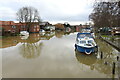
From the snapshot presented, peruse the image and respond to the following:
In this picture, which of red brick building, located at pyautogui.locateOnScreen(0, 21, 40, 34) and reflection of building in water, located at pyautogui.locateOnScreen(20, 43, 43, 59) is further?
red brick building, located at pyautogui.locateOnScreen(0, 21, 40, 34)

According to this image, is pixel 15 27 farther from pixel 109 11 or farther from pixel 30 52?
pixel 109 11

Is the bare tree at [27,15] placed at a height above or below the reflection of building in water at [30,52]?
above

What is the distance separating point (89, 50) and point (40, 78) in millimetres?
7260

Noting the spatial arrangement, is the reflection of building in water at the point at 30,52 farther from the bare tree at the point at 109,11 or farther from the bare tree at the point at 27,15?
the bare tree at the point at 27,15

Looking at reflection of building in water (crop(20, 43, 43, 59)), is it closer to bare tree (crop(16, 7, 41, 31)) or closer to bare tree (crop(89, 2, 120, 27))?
bare tree (crop(89, 2, 120, 27))

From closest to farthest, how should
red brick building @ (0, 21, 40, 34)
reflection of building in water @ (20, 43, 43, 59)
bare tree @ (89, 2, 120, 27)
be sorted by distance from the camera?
1. reflection of building in water @ (20, 43, 43, 59)
2. bare tree @ (89, 2, 120, 27)
3. red brick building @ (0, 21, 40, 34)

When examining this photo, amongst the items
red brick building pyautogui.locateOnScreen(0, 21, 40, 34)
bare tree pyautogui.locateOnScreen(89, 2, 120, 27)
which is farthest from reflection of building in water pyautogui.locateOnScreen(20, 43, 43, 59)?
red brick building pyautogui.locateOnScreen(0, 21, 40, 34)

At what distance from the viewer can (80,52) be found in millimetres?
14117

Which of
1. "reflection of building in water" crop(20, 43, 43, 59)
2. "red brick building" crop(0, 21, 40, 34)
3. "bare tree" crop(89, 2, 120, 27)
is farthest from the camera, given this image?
"red brick building" crop(0, 21, 40, 34)

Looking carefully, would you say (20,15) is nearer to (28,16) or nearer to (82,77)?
(28,16)

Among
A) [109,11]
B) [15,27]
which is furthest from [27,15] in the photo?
[109,11]

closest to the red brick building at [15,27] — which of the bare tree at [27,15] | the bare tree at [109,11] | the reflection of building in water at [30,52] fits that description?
the bare tree at [27,15]

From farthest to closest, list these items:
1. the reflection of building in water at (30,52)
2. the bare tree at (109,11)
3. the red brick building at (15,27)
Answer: the red brick building at (15,27), the bare tree at (109,11), the reflection of building in water at (30,52)

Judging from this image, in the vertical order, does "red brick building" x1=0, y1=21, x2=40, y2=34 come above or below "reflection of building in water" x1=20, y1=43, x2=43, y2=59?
above
